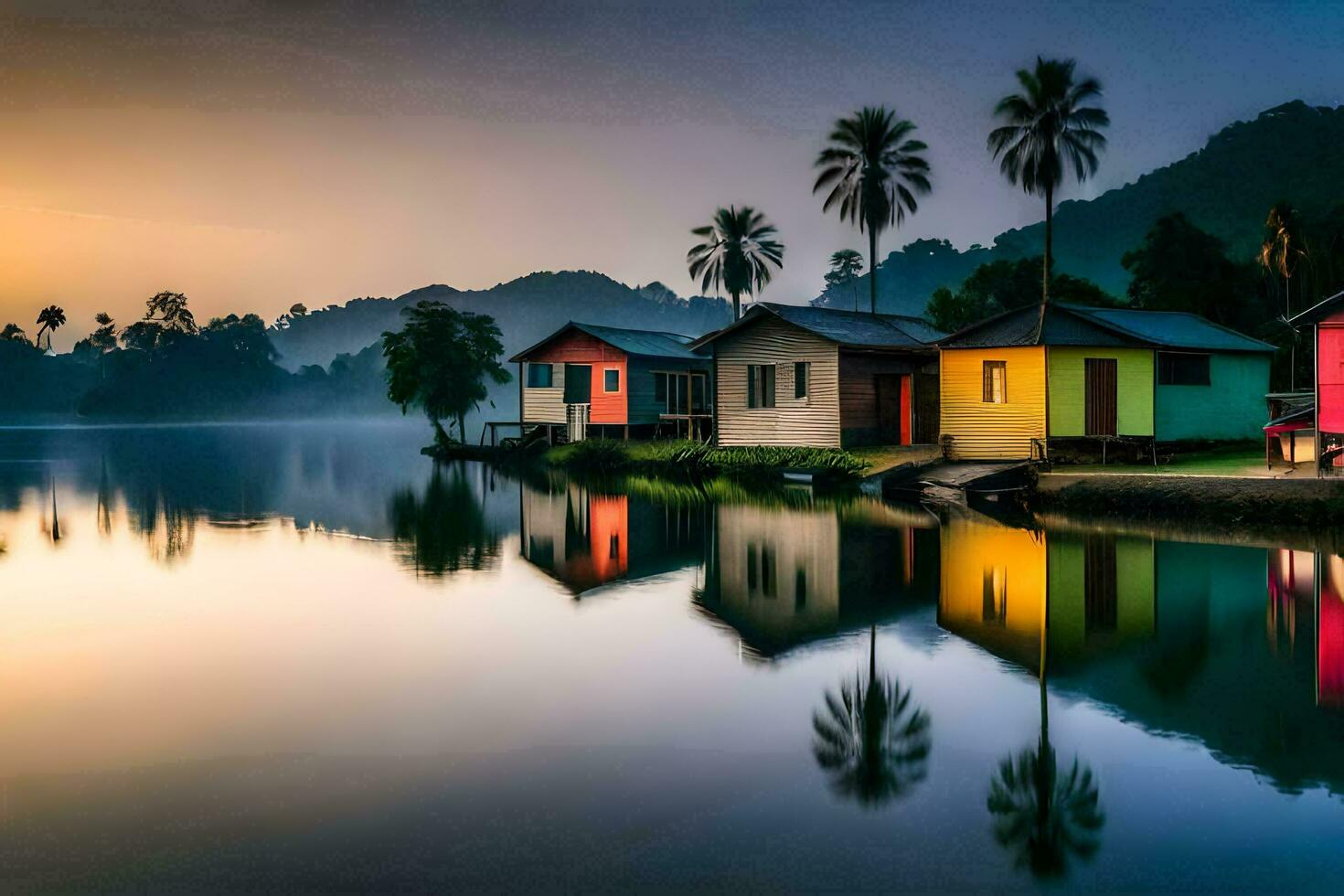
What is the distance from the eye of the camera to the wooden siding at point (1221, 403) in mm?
31188

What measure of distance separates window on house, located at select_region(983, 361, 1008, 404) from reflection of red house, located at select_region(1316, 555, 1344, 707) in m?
14.6

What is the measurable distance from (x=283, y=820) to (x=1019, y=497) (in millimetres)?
21854

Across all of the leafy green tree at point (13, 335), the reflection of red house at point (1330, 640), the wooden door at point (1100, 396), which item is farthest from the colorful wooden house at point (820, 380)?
the leafy green tree at point (13, 335)

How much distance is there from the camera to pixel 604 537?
901 inches

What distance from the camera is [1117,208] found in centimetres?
13100

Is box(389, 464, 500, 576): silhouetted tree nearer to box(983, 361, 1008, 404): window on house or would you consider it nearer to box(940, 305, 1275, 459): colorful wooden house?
box(940, 305, 1275, 459): colorful wooden house

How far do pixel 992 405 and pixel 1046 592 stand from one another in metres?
16.7

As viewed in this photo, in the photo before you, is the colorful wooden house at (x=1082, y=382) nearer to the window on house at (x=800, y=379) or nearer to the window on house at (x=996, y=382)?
the window on house at (x=996, y=382)

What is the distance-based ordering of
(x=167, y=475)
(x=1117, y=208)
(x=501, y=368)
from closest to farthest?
(x=167, y=475), (x=501, y=368), (x=1117, y=208)

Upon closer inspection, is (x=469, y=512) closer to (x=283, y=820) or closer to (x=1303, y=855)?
(x=283, y=820)

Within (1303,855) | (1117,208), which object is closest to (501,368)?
(1303,855)

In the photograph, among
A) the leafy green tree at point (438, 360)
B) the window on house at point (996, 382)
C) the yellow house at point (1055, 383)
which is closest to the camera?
the yellow house at point (1055, 383)

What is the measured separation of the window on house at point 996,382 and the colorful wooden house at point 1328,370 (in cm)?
887

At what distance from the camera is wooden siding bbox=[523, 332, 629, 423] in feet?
153
